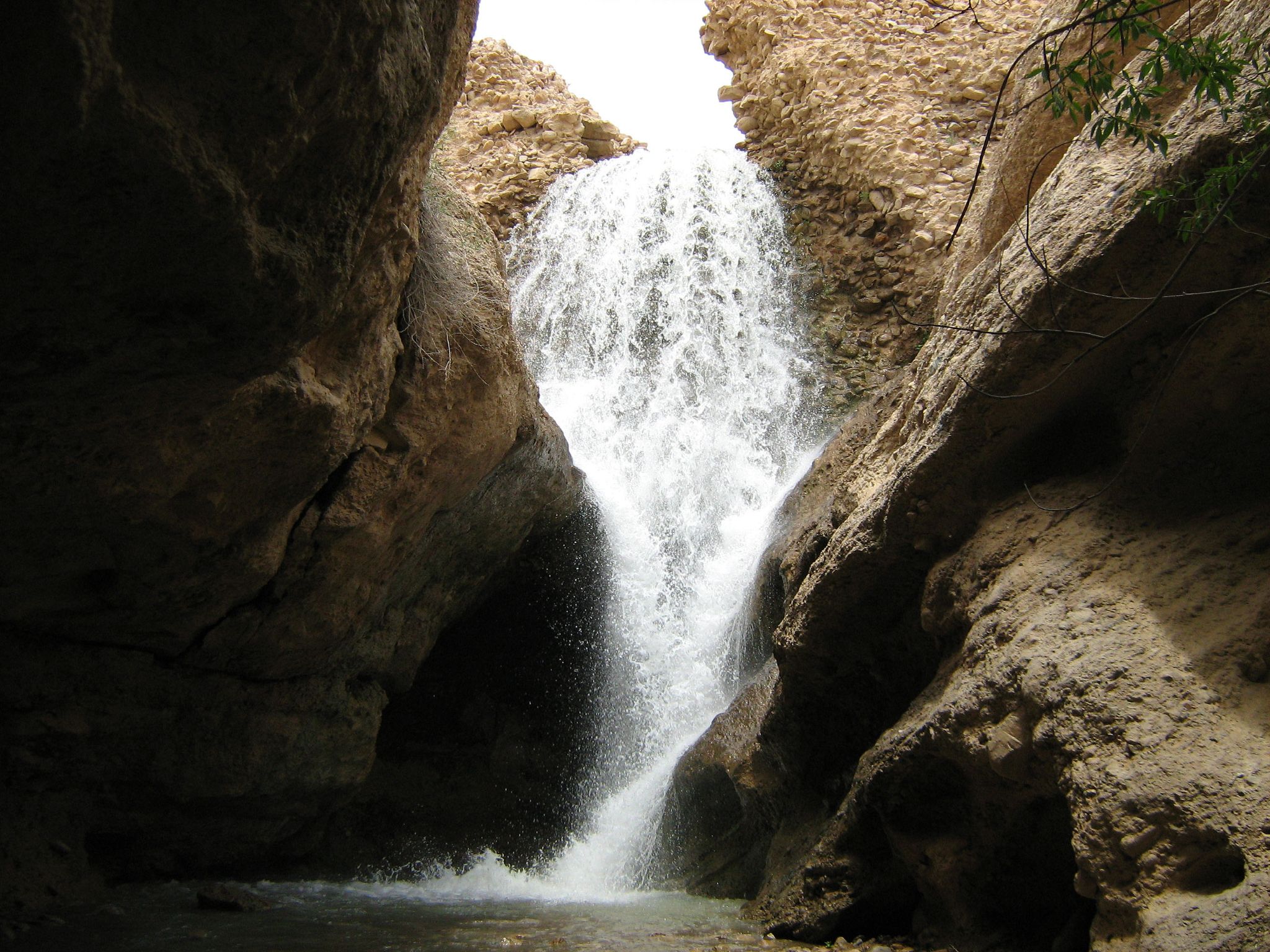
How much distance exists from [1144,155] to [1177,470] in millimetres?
1321

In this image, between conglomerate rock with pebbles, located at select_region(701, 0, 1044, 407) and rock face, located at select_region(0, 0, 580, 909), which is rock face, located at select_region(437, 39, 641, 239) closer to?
conglomerate rock with pebbles, located at select_region(701, 0, 1044, 407)

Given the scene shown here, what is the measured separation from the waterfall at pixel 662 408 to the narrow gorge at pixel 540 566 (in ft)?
0.32

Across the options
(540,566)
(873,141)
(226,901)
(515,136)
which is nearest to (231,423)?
(226,901)

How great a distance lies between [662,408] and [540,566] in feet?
12.5

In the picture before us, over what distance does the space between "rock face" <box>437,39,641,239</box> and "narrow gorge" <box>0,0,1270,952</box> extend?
6.81 m

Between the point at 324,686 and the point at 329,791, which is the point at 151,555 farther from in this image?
the point at 329,791

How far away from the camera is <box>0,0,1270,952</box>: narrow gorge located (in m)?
2.57

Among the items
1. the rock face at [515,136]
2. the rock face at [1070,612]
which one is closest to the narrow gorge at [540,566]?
the rock face at [1070,612]

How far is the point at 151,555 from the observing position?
14.5 ft

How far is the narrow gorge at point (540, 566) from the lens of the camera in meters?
2.57

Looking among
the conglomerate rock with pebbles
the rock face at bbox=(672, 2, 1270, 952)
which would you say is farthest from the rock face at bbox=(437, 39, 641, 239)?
the rock face at bbox=(672, 2, 1270, 952)

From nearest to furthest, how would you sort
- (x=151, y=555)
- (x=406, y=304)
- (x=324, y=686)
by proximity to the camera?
(x=151, y=555)
(x=406, y=304)
(x=324, y=686)

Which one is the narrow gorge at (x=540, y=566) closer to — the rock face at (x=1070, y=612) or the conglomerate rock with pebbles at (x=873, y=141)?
the rock face at (x=1070, y=612)

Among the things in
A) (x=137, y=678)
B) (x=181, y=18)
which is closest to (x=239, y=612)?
(x=137, y=678)
